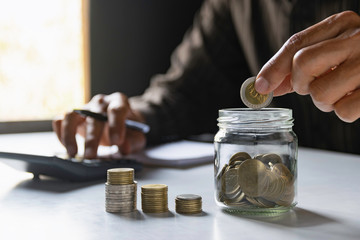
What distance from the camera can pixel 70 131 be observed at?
1480 millimetres

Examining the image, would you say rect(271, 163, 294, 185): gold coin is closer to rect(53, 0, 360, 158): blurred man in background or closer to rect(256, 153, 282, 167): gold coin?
rect(256, 153, 282, 167): gold coin

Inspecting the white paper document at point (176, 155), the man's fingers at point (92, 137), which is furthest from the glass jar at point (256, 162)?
the man's fingers at point (92, 137)

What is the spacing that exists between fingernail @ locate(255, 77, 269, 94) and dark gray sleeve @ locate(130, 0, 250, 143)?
1550 mm

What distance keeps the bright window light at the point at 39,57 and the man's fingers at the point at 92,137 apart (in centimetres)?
170

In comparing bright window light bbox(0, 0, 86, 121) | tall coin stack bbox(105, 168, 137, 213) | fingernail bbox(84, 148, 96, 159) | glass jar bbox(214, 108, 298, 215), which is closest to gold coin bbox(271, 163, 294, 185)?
glass jar bbox(214, 108, 298, 215)

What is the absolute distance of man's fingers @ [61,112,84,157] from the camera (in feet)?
4.75

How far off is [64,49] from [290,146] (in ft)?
8.53

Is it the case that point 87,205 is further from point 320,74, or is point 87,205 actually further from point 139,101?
A: point 139,101

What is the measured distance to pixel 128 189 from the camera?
88 cm

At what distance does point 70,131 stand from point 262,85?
773 mm

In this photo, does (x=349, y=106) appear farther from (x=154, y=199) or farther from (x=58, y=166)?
(x=58, y=166)

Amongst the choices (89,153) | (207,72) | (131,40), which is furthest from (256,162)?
(131,40)

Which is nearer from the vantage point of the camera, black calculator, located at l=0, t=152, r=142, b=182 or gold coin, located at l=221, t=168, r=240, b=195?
gold coin, located at l=221, t=168, r=240, b=195

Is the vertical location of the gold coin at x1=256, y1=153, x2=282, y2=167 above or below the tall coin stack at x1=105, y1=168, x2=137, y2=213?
above
